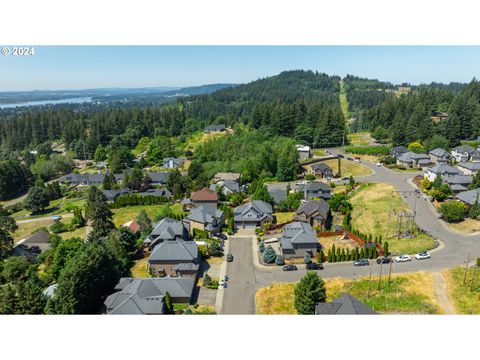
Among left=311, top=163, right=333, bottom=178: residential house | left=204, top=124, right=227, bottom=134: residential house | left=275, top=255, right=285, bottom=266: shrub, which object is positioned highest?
left=204, top=124, right=227, bottom=134: residential house

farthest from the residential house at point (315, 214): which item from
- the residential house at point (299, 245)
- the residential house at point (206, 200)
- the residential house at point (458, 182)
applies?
the residential house at point (458, 182)

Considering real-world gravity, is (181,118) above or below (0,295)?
above

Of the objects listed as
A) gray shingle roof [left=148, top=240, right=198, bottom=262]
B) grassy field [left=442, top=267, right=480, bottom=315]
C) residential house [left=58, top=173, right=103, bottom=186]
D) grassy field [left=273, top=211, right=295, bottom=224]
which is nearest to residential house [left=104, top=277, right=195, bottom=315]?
gray shingle roof [left=148, top=240, right=198, bottom=262]

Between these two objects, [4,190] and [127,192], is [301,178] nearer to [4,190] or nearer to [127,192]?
[127,192]

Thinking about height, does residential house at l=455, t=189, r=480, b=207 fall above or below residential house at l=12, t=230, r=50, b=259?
above

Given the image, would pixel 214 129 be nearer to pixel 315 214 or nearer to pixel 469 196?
pixel 315 214

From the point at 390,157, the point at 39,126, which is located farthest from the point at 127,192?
the point at 39,126

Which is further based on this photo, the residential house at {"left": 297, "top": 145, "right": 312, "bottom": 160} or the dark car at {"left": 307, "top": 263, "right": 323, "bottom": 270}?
the residential house at {"left": 297, "top": 145, "right": 312, "bottom": 160}

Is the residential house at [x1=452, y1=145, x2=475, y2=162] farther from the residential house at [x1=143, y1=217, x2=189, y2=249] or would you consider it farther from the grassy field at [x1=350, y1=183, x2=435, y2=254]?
the residential house at [x1=143, y1=217, x2=189, y2=249]
